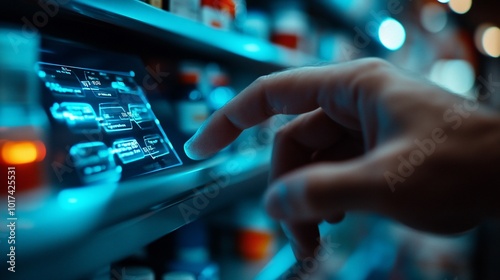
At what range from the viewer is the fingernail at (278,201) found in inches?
15.1

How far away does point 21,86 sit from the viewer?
56cm

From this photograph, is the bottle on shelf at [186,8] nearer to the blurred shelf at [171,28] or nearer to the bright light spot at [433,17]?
the blurred shelf at [171,28]

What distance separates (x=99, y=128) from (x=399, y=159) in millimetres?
466

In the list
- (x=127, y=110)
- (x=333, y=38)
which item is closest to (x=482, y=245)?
(x=333, y=38)

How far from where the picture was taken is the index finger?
47 centimetres

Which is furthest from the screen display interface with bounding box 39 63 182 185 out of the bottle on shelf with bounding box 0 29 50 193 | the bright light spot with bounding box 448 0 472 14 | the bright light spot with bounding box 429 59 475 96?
the bright light spot with bounding box 429 59 475 96

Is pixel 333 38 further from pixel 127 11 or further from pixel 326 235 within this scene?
pixel 127 11

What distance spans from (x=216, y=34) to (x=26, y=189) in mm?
562

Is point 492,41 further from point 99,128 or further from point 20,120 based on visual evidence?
point 20,120

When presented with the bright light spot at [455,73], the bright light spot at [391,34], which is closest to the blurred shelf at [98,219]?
the bright light spot at [391,34]

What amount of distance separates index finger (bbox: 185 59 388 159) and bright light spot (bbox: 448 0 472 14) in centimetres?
281

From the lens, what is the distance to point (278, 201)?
389 mm

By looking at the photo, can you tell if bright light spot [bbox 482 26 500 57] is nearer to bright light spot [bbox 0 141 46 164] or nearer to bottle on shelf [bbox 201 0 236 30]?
bottle on shelf [bbox 201 0 236 30]

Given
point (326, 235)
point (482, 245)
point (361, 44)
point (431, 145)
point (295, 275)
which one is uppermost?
point (431, 145)
